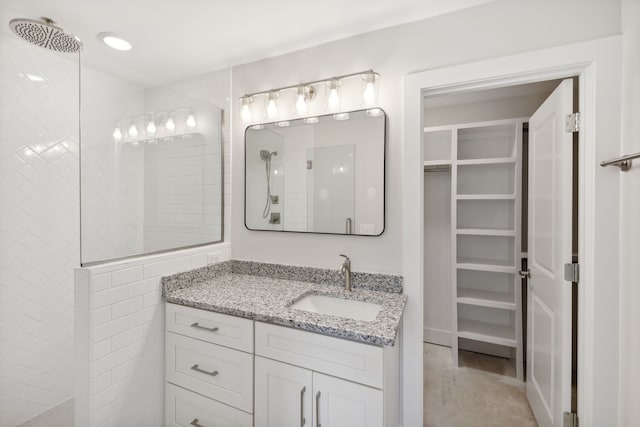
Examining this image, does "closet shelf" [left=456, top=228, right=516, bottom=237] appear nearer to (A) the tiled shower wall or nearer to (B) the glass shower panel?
(B) the glass shower panel

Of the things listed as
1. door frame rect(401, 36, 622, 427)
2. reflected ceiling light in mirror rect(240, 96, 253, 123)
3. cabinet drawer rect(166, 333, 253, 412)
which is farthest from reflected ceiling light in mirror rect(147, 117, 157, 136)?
door frame rect(401, 36, 622, 427)

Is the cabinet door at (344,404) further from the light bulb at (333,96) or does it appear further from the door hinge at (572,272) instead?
the light bulb at (333,96)

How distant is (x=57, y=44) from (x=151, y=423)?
6.84 feet

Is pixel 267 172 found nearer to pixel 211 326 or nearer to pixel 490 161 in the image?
pixel 211 326

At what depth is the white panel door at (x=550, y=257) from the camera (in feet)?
4.66

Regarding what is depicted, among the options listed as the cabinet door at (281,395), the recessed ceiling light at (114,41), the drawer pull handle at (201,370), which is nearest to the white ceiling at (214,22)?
the recessed ceiling light at (114,41)

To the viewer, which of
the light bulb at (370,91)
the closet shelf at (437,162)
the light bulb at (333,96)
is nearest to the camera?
the light bulb at (370,91)

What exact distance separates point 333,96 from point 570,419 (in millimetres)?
2100

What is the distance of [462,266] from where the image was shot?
2.46 metres

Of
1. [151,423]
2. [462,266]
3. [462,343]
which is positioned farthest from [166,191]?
[462,343]

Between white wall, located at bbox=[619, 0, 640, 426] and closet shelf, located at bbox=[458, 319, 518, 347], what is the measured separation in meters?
1.12

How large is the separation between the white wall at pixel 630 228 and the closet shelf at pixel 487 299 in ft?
3.64

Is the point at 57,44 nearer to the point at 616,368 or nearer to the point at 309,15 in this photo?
the point at 309,15

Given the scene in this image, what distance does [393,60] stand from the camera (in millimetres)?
1644
